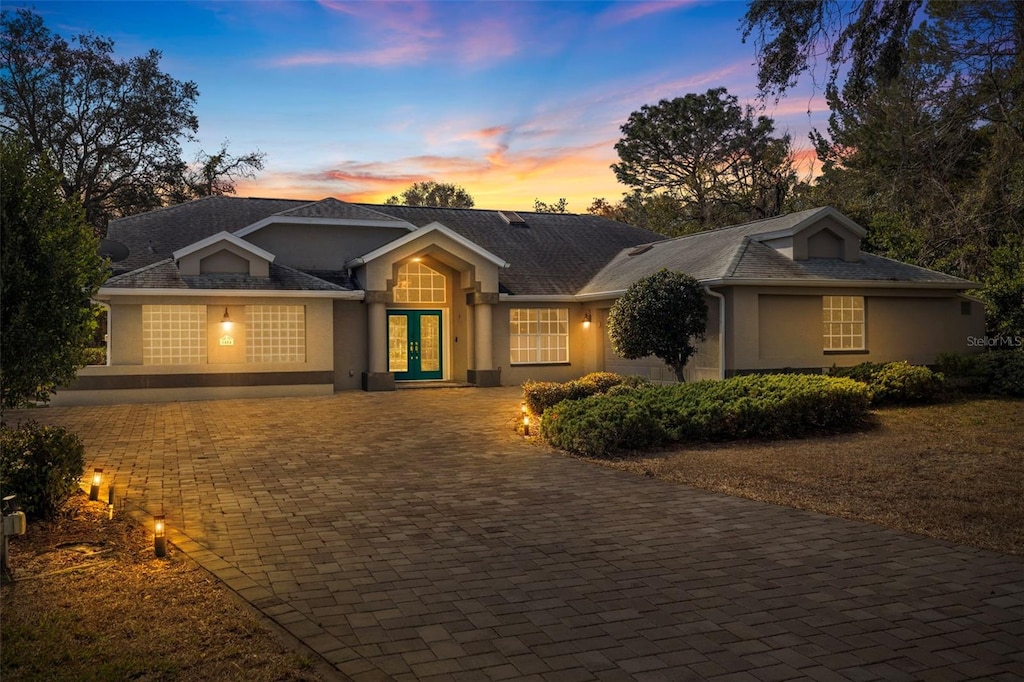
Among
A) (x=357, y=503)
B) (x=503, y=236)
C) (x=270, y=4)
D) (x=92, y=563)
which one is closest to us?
(x=92, y=563)

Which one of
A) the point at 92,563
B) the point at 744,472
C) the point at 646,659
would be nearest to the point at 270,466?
the point at 92,563

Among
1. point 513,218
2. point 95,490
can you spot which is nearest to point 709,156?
point 513,218

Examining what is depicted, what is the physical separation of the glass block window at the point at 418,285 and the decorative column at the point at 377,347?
4.91ft

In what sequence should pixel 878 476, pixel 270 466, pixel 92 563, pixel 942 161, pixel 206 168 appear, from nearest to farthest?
pixel 92 563
pixel 878 476
pixel 270 466
pixel 942 161
pixel 206 168

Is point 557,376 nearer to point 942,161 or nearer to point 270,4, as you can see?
point 942,161

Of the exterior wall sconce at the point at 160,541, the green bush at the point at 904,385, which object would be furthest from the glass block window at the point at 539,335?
the exterior wall sconce at the point at 160,541

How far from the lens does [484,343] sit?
80.1 ft

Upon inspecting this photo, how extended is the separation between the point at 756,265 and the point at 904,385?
5414mm

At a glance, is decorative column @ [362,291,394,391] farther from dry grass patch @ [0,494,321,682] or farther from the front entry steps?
dry grass patch @ [0,494,321,682]

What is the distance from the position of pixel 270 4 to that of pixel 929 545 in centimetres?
1241

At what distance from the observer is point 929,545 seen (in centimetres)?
713

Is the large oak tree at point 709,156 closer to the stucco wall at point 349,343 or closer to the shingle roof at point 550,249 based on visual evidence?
the shingle roof at point 550,249

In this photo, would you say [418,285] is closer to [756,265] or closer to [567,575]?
[756,265]

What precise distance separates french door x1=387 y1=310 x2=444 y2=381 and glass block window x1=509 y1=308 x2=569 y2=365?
246 centimetres
